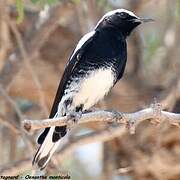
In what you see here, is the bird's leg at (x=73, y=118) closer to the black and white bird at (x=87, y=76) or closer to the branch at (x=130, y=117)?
the branch at (x=130, y=117)

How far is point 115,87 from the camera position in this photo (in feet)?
20.7

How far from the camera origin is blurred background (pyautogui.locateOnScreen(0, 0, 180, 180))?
5848 millimetres

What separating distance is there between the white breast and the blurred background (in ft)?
2.92

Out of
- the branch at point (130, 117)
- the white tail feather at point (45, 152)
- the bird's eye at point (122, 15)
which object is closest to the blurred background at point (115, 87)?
the bird's eye at point (122, 15)

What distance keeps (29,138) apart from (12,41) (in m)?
1.26

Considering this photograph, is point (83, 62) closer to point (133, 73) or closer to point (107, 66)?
point (107, 66)

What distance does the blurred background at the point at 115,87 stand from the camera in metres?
5.85

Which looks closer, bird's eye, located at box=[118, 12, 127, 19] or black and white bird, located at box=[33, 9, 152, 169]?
black and white bird, located at box=[33, 9, 152, 169]

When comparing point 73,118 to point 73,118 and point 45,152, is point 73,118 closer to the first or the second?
point 73,118

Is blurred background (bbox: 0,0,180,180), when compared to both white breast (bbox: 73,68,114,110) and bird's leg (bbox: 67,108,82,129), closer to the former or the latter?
white breast (bbox: 73,68,114,110)

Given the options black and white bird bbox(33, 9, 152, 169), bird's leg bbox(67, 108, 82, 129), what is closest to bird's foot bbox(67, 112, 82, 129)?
bird's leg bbox(67, 108, 82, 129)

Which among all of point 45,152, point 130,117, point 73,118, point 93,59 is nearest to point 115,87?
point 93,59

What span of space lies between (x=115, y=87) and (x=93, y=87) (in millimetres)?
1548

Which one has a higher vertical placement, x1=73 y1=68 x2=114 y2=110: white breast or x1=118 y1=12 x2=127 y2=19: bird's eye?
x1=118 y1=12 x2=127 y2=19: bird's eye
